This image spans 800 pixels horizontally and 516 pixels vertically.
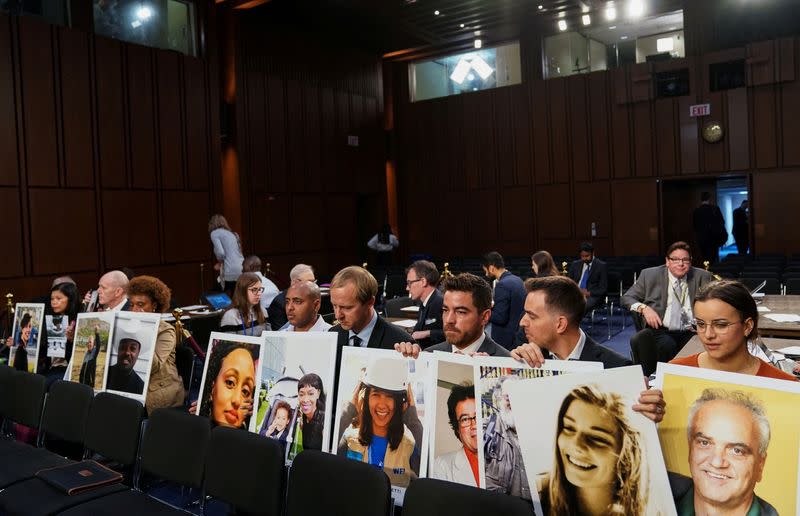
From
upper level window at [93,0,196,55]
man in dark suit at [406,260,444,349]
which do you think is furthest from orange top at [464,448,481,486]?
upper level window at [93,0,196,55]

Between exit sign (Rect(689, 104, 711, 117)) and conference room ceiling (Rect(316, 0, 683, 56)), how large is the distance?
2224mm

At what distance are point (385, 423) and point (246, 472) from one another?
2.35 feet

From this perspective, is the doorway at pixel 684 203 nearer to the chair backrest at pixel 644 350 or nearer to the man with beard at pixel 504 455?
the chair backrest at pixel 644 350

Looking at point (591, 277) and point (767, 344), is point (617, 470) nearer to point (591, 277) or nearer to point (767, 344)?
point (767, 344)

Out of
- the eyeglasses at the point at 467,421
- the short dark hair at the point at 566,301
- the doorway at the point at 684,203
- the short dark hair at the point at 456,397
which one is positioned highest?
the doorway at the point at 684,203

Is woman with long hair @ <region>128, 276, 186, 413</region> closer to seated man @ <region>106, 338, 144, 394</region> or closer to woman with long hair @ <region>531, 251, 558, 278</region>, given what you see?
seated man @ <region>106, 338, 144, 394</region>

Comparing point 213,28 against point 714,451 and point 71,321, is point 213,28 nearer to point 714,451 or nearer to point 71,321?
point 71,321

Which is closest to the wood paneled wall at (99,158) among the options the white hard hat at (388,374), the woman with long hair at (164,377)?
the woman with long hair at (164,377)

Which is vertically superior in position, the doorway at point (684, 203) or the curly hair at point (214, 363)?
the doorway at point (684, 203)

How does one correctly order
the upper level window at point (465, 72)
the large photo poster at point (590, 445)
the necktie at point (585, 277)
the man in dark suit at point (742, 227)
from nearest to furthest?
A: the large photo poster at point (590, 445) → the necktie at point (585, 277) → the man in dark suit at point (742, 227) → the upper level window at point (465, 72)

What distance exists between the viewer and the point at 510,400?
199 cm

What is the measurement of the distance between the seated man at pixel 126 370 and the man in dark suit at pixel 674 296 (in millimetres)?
3949

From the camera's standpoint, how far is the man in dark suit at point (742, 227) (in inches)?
516

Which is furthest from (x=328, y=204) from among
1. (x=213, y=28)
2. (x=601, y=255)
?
(x=601, y=255)
